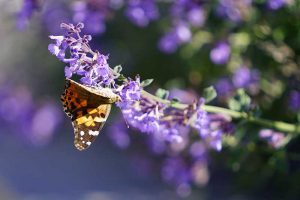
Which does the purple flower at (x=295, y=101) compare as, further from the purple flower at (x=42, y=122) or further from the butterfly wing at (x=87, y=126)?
the purple flower at (x=42, y=122)

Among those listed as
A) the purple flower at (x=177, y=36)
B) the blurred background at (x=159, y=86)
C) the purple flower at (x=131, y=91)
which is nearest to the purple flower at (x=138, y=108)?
the purple flower at (x=131, y=91)

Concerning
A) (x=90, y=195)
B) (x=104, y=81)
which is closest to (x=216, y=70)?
(x=90, y=195)

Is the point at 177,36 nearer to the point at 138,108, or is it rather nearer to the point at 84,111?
the point at 138,108

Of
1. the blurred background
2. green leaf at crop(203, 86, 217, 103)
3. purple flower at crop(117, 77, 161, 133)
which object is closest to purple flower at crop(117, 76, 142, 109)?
purple flower at crop(117, 77, 161, 133)

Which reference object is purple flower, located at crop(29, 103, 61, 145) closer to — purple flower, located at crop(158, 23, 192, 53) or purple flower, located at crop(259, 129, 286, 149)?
purple flower, located at crop(158, 23, 192, 53)

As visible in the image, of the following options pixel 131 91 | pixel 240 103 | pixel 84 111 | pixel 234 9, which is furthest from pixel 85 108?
pixel 234 9

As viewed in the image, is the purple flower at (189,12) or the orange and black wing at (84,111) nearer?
the orange and black wing at (84,111)

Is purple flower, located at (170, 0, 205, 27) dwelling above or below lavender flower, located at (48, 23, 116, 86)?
above
